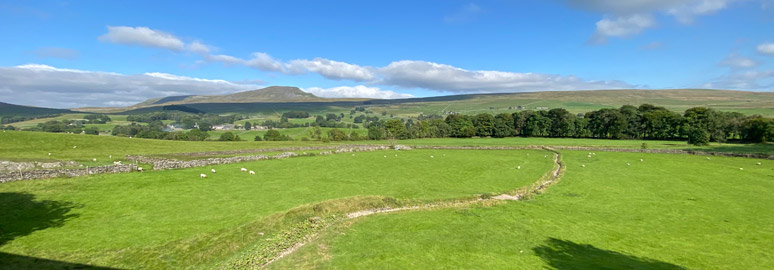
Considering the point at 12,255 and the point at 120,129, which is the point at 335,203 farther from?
the point at 120,129

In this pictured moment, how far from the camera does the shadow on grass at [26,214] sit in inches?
638

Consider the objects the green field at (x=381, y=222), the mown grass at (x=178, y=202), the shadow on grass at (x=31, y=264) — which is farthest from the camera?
the mown grass at (x=178, y=202)

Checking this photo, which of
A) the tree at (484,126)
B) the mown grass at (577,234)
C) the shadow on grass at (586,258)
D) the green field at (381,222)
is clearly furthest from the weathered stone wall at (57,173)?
the tree at (484,126)

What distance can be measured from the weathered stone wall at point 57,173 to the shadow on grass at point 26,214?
210 inches

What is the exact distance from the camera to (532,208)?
909 inches

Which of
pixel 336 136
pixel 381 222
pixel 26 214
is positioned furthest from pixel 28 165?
pixel 336 136

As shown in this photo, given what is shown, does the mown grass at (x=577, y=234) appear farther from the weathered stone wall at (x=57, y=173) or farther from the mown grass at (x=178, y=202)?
the weathered stone wall at (x=57, y=173)

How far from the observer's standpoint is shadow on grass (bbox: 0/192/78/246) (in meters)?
16.2

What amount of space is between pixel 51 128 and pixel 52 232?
16566 cm

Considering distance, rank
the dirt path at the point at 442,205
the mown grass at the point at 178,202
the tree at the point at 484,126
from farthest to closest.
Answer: the tree at the point at 484,126
the dirt path at the point at 442,205
the mown grass at the point at 178,202

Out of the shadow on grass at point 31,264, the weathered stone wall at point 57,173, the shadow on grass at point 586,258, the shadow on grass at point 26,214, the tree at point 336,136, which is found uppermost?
the weathered stone wall at point 57,173

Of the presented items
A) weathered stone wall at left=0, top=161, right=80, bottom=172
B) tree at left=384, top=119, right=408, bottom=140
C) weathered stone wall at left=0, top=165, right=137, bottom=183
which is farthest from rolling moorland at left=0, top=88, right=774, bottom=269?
tree at left=384, top=119, right=408, bottom=140

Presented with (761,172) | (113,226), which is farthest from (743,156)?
(113,226)

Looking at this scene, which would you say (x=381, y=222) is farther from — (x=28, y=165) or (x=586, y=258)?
(x=28, y=165)
